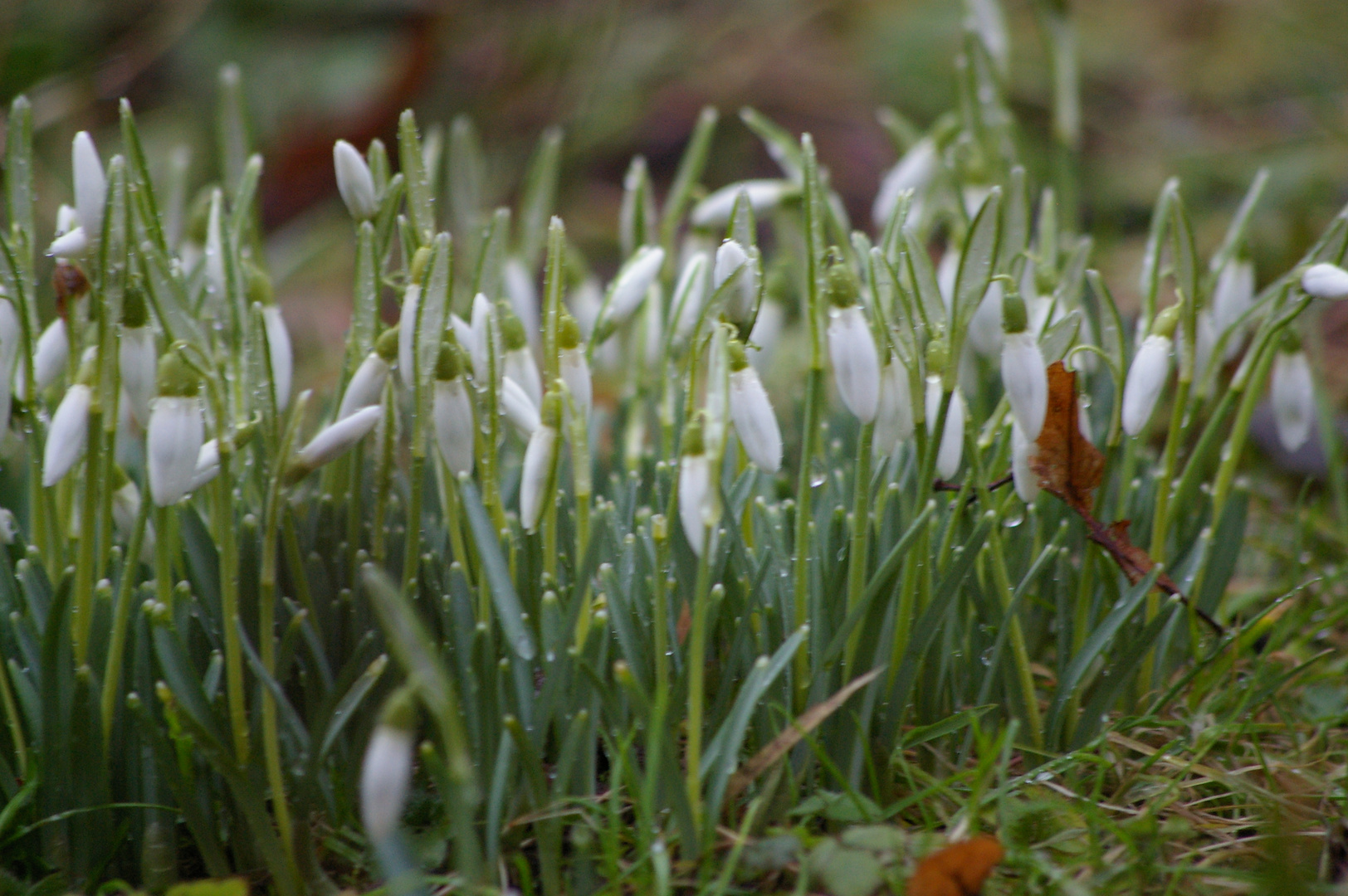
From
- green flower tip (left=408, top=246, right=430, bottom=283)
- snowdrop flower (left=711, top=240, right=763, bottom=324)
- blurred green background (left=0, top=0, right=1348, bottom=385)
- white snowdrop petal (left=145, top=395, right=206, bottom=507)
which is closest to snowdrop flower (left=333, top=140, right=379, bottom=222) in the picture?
green flower tip (left=408, top=246, right=430, bottom=283)

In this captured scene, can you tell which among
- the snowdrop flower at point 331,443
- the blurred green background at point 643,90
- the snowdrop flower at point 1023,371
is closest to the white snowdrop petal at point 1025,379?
the snowdrop flower at point 1023,371

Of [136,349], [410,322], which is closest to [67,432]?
[136,349]

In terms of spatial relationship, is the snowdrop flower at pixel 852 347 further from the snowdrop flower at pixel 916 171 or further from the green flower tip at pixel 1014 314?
the snowdrop flower at pixel 916 171

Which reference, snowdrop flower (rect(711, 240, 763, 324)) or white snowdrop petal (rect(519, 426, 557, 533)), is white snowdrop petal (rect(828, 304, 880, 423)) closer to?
snowdrop flower (rect(711, 240, 763, 324))

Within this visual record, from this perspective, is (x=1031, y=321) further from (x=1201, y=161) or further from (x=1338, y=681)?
(x=1201, y=161)

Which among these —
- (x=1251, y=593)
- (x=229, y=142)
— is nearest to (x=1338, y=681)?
(x=1251, y=593)
